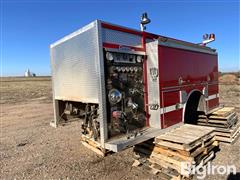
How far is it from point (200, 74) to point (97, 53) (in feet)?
10.9

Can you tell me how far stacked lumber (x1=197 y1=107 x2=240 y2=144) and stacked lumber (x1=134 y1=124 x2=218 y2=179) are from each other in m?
1.56

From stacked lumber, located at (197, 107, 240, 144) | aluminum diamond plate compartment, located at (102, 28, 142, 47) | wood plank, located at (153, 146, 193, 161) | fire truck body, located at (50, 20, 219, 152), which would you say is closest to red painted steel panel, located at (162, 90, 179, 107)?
fire truck body, located at (50, 20, 219, 152)

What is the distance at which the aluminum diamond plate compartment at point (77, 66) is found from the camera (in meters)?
3.39

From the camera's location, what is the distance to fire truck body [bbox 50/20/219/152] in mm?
3377

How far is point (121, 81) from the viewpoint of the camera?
363cm

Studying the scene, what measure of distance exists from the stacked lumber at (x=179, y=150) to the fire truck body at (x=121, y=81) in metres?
0.27

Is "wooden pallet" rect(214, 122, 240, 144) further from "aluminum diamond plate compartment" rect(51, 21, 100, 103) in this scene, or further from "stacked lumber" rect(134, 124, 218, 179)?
"aluminum diamond plate compartment" rect(51, 21, 100, 103)

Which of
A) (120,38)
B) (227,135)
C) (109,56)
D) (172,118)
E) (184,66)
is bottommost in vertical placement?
(227,135)

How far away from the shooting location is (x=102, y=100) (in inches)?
131

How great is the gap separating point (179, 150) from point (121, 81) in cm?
151

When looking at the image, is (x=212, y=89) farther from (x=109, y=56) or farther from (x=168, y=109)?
(x=109, y=56)

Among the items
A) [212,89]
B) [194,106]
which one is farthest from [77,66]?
[212,89]

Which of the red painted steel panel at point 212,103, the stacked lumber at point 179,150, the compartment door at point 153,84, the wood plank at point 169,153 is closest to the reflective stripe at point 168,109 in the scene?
the compartment door at point 153,84

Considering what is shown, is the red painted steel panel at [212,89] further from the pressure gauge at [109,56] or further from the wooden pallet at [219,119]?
the pressure gauge at [109,56]
